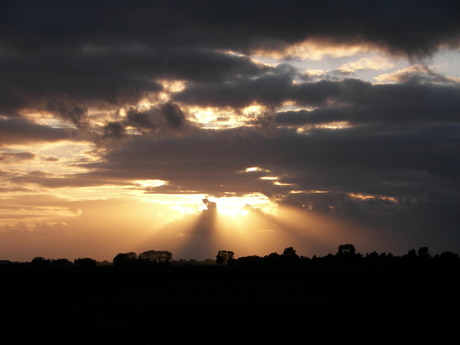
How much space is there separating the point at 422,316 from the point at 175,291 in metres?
Answer: 24.6

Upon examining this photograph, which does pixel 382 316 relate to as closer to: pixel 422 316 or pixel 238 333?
pixel 422 316

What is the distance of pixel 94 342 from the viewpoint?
23938 millimetres

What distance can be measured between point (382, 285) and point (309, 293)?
13.0 m

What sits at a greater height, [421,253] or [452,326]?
[421,253]

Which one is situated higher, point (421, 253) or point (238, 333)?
point (421, 253)

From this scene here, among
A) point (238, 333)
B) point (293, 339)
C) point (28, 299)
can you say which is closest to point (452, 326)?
point (293, 339)

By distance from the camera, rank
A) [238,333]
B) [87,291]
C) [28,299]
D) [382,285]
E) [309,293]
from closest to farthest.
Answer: [238,333], [28,299], [309,293], [87,291], [382,285]

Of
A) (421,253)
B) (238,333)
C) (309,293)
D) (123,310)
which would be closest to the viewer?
(238,333)

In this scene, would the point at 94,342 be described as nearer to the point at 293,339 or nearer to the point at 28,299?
the point at 293,339

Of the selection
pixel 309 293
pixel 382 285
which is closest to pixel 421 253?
pixel 382 285

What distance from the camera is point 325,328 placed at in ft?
88.3

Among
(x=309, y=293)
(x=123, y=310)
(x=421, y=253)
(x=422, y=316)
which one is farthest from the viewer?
(x=421, y=253)

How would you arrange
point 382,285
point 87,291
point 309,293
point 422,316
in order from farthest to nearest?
point 382,285 → point 87,291 → point 309,293 → point 422,316

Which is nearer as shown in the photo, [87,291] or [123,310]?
[123,310]
